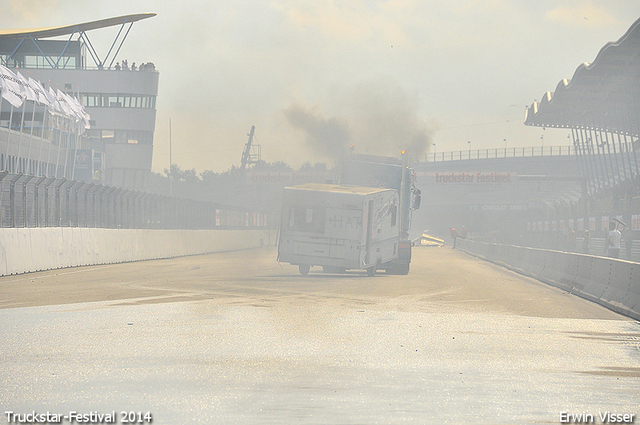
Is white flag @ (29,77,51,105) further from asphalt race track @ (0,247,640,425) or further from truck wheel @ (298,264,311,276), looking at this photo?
asphalt race track @ (0,247,640,425)

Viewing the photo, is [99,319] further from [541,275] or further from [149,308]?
[541,275]

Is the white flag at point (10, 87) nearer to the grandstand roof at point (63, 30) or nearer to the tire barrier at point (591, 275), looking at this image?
the tire barrier at point (591, 275)

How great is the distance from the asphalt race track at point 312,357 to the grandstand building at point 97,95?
66979 mm

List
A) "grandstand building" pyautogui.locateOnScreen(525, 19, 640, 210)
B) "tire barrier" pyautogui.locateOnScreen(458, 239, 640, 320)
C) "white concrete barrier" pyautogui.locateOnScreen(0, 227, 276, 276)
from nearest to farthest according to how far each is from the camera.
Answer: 1. "tire barrier" pyautogui.locateOnScreen(458, 239, 640, 320)
2. "white concrete barrier" pyautogui.locateOnScreen(0, 227, 276, 276)
3. "grandstand building" pyautogui.locateOnScreen(525, 19, 640, 210)

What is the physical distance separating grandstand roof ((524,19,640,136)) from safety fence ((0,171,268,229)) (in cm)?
2364

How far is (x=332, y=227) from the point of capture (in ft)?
75.4

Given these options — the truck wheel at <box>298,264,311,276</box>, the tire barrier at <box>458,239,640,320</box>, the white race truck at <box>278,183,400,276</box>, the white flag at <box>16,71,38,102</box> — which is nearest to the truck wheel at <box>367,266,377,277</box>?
the white race truck at <box>278,183,400,276</box>

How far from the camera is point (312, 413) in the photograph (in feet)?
20.1

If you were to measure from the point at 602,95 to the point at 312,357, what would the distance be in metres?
51.5

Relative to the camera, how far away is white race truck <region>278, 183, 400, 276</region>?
22828 millimetres

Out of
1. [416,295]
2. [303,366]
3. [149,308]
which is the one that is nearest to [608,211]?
[416,295]

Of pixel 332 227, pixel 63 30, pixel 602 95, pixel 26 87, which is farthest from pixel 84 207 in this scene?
pixel 63 30

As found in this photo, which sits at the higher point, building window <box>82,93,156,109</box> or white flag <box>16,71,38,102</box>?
building window <box>82,93,156,109</box>

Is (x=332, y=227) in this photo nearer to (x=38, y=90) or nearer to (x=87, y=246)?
(x=87, y=246)
